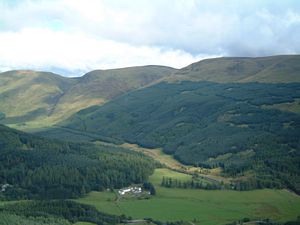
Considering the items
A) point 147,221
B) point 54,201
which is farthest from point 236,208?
point 54,201

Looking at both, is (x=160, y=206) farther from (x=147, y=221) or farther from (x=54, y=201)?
(x=54, y=201)

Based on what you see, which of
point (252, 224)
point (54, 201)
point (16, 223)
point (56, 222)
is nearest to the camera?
point (16, 223)

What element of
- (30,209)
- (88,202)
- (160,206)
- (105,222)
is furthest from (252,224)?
(30,209)

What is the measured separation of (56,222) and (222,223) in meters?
57.7

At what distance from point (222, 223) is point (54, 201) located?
6318cm

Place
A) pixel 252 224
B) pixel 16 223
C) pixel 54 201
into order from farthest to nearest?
1. pixel 54 201
2. pixel 252 224
3. pixel 16 223

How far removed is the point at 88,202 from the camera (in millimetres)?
199000

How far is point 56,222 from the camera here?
→ 162 m

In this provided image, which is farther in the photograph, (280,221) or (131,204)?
(131,204)

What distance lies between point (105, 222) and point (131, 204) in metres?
28.4

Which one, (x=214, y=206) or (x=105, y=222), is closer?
(x=105, y=222)

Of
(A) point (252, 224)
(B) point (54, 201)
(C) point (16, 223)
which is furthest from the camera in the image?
(B) point (54, 201)

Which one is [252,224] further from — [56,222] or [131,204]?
[56,222]

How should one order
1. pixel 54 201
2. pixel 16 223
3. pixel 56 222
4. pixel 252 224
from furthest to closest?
pixel 54 201 < pixel 252 224 < pixel 56 222 < pixel 16 223
